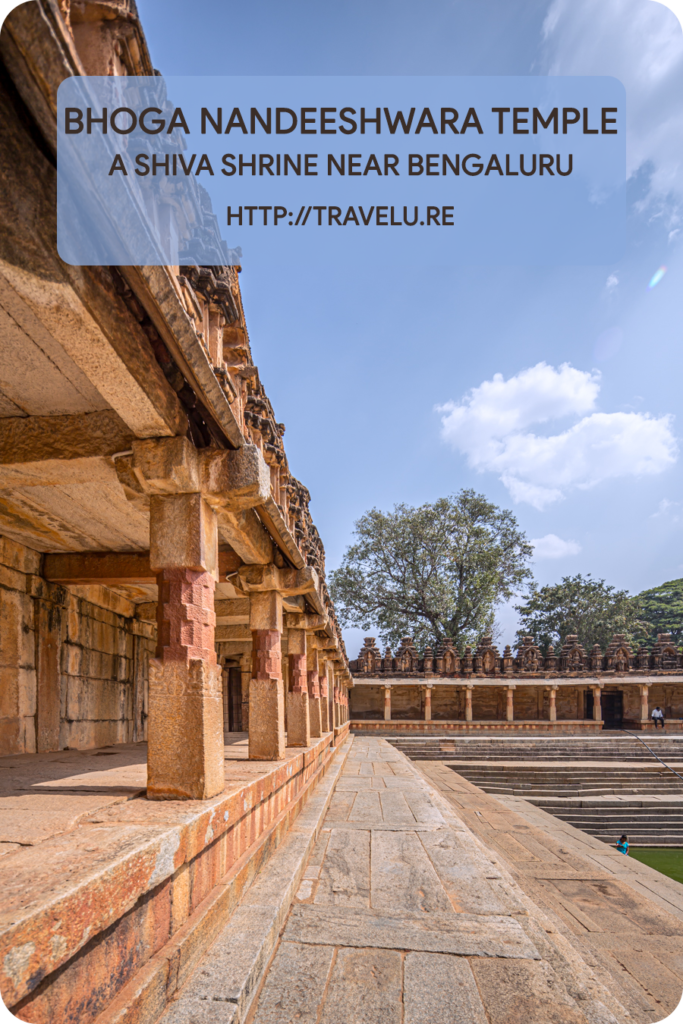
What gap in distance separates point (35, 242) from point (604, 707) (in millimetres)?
34440

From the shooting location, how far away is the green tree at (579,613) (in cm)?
3838

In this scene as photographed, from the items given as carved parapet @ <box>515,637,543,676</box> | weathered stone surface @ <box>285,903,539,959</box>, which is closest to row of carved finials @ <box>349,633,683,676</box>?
carved parapet @ <box>515,637,543,676</box>

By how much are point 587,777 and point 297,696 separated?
34.9 ft

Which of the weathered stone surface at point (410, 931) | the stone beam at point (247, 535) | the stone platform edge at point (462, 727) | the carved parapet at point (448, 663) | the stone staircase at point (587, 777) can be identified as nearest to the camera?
the weathered stone surface at point (410, 931)

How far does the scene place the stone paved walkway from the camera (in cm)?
256

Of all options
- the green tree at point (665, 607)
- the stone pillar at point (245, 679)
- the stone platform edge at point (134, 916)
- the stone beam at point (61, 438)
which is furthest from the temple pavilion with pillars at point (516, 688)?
the stone beam at point (61, 438)

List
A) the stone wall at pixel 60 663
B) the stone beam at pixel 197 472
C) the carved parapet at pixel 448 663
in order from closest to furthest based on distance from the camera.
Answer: the stone beam at pixel 197 472, the stone wall at pixel 60 663, the carved parapet at pixel 448 663

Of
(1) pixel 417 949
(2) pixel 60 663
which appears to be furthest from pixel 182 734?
(2) pixel 60 663

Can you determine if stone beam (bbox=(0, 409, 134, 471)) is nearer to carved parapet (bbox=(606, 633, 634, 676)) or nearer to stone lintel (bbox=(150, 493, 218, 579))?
stone lintel (bbox=(150, 493, 218, 579))

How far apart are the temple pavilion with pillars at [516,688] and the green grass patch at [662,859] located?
1457cm

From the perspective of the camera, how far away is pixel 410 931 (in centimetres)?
345

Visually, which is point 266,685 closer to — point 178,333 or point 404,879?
point 404,879

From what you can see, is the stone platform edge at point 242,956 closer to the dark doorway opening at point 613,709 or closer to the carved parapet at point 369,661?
the carved parapet at point 369,661

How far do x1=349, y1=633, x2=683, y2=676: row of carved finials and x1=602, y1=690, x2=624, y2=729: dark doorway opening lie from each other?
3.06 m
